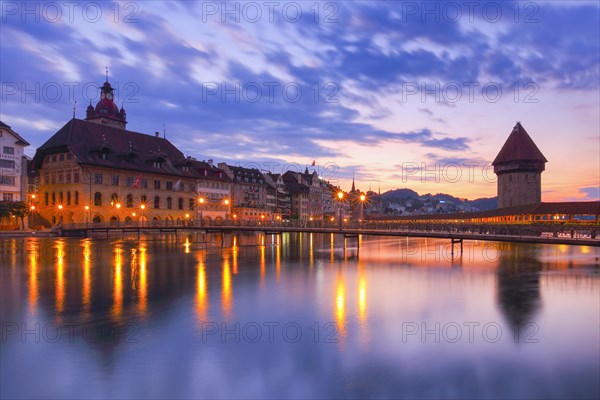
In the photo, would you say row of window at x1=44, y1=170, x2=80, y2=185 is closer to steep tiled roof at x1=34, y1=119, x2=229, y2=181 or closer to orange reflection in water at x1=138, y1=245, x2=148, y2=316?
steep tiled roof at x1=34, y1=119, x2=229, y2=181

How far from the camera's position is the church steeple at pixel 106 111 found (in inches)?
4508

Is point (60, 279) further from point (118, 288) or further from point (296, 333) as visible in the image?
point (296, 333)

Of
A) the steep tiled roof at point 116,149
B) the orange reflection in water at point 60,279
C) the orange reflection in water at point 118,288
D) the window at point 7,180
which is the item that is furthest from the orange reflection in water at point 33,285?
the steep tiled roof at point 116,149

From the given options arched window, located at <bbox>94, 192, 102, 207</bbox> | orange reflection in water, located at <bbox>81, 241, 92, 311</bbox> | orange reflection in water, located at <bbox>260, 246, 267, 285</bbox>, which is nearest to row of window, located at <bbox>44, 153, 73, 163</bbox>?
arched window, located at <bbox>94, 192, 102, 207</bbox>

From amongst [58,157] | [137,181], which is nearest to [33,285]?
[137,181]

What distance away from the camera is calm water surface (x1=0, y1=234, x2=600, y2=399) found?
15.8 metres

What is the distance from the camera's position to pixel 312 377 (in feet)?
54.0

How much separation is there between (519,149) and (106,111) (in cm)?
8916

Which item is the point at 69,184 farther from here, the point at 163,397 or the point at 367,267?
the point at 163,397

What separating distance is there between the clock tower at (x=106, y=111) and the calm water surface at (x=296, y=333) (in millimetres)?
79728

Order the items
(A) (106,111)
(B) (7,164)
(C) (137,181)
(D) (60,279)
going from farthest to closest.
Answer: (A) (106,111), (C) (137,181), (B) (7,164), (D) (60,279)

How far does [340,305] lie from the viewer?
2809cm

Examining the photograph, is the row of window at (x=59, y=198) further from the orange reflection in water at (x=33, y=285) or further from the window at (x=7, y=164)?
the orange reflection in water at (x=33, y=285)

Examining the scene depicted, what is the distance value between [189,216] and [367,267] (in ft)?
187
